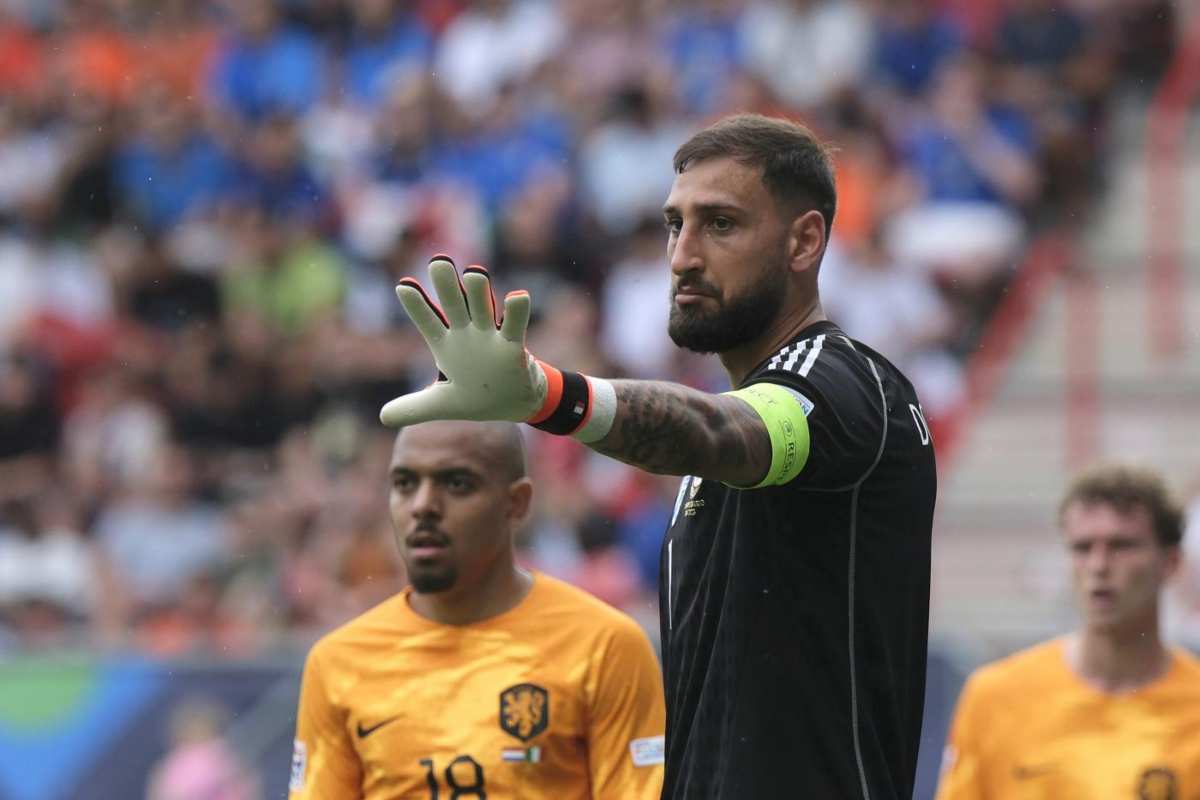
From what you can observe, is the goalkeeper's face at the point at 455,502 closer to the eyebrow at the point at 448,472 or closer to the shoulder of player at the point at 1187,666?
the eyebrow at the point at 448,472

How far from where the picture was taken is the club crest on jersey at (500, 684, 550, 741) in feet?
18.3

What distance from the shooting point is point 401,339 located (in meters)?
12.6

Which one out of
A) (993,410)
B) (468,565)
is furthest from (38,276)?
(468,565)

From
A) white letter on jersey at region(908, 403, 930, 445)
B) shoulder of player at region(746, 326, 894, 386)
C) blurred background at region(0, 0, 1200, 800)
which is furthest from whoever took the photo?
blurred background at region(0, 0, 1200, 800)

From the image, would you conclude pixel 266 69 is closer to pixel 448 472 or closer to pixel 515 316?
pixel 448 472

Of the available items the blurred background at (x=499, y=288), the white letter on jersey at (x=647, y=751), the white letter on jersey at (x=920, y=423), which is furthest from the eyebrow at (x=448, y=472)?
the blurred background at (x=499, y=288)

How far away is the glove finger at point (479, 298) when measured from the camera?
12.2 feet

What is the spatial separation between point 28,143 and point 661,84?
188 inches

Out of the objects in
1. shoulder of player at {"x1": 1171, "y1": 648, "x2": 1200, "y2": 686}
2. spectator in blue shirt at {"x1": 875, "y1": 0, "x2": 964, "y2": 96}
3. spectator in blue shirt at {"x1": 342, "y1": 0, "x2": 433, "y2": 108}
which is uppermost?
spectator in blue shirt at {"x1": 342, "y1": 0, "x2": 433, "y2": 108}

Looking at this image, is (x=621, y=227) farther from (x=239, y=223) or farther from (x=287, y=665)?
(x=287, y=665)

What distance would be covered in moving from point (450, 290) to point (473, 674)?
2.23 metres

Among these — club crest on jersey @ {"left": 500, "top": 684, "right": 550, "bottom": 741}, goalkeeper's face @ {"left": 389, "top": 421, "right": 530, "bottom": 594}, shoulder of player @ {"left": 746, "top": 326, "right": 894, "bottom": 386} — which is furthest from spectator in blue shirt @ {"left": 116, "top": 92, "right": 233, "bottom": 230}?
shoulder of player @ {"left": 746, "top": 326, "right": 894, "bottom": 386}

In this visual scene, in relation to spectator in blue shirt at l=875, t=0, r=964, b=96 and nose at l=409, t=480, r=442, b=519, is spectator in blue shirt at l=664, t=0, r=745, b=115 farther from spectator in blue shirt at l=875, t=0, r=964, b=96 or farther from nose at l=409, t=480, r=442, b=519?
nose at l=409, t=480, r=442, b=519

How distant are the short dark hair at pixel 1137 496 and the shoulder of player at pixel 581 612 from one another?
1734mm
